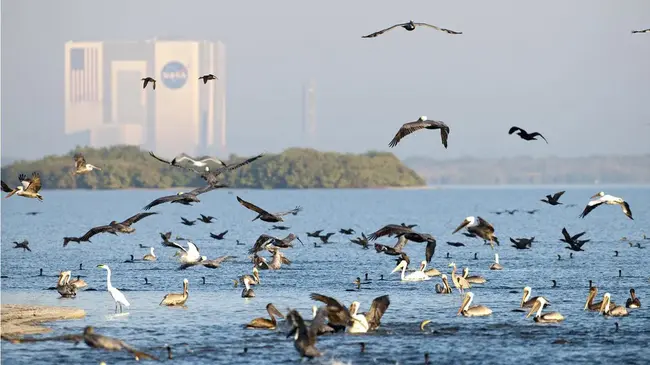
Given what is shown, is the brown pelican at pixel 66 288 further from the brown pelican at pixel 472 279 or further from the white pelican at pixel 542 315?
the white pelican at pixel 542 315

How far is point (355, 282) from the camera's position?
43125mm

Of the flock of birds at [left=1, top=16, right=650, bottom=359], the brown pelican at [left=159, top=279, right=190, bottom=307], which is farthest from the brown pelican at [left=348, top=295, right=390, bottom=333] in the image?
the brown pelican at [left=159, top=279, right=190, bottom=307]

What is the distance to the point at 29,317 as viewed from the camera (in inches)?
1221

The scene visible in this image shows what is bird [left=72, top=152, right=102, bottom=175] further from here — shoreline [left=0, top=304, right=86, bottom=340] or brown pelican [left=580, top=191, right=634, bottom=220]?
brown pelican [left=580, top=191, right=634, bottom=220]

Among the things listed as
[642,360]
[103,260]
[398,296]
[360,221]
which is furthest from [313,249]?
[360,221]

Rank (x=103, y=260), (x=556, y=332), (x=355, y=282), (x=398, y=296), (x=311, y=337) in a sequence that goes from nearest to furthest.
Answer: (x=311, y=337) < (x=556, y=332) < (x=398, y=296) < (x=355, y=282) < (x=103, y=260)

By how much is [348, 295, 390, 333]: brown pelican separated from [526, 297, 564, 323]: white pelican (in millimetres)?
4325

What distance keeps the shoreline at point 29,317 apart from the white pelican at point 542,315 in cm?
1145

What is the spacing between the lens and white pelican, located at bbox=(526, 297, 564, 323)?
104ft

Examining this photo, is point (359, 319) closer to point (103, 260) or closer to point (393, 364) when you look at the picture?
point (393, 364)

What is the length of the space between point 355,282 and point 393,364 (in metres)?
17.3

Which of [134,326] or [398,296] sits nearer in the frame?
[134,326]

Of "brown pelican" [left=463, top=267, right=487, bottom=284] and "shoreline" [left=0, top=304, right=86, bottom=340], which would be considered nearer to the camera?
"shoreline" [left=0, top=304, right=86, bottom=340]

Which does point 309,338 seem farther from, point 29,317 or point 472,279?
point 472,279
